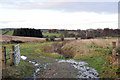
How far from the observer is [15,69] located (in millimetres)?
8602

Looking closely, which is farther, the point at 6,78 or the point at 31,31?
the point at 31,31

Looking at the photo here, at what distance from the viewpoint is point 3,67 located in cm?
766

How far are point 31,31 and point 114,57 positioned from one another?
3970cm

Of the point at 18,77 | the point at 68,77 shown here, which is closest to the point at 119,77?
the point at 68,77

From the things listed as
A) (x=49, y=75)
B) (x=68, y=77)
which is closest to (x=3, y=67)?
(x=49, y=75)

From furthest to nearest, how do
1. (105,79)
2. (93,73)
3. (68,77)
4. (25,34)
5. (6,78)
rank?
(25,34), (93,73), (68,77), (105,79), (6,78)

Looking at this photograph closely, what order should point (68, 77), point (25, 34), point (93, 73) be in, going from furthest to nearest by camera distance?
point (25, 34), point (93, 73), point (68, 77)

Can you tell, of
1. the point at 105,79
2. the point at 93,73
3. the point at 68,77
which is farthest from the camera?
the point at 93,73

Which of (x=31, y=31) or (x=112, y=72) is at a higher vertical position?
(x=31, y=31)

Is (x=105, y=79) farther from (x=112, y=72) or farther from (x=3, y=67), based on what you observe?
(x=3, y=67)

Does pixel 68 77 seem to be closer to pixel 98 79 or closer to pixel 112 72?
pixel 98 79

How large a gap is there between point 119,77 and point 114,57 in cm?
214

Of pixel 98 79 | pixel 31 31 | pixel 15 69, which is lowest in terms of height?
pixel 98 79

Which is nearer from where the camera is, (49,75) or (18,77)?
(18,77)
